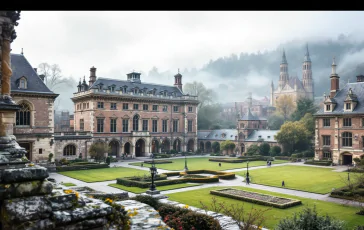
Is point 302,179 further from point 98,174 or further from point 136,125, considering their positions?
point 136,125

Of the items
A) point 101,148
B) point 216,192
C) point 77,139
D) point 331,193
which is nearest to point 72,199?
point 216,192

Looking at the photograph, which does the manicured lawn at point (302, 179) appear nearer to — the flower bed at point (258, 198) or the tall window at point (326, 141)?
the flower bed at point (258, 198)

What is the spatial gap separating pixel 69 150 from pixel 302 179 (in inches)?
1323

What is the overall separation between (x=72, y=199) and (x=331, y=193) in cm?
2241

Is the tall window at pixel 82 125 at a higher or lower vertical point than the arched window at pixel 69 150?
higher

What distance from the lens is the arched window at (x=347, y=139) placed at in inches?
1772

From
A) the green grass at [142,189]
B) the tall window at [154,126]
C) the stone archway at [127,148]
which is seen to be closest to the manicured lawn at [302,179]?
the green grass at [142,189]

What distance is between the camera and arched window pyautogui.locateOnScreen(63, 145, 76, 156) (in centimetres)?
4597

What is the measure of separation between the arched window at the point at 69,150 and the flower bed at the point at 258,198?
29173 millimetres

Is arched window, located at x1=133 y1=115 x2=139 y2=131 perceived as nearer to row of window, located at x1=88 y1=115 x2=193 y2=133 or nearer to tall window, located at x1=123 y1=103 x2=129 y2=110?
row of window, located at x1=88 y1=115 x2=193 y2=133

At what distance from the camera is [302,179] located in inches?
1260

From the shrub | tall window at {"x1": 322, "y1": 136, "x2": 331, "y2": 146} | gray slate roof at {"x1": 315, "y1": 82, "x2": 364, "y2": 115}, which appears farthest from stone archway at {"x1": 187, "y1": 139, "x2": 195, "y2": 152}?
the shrub
